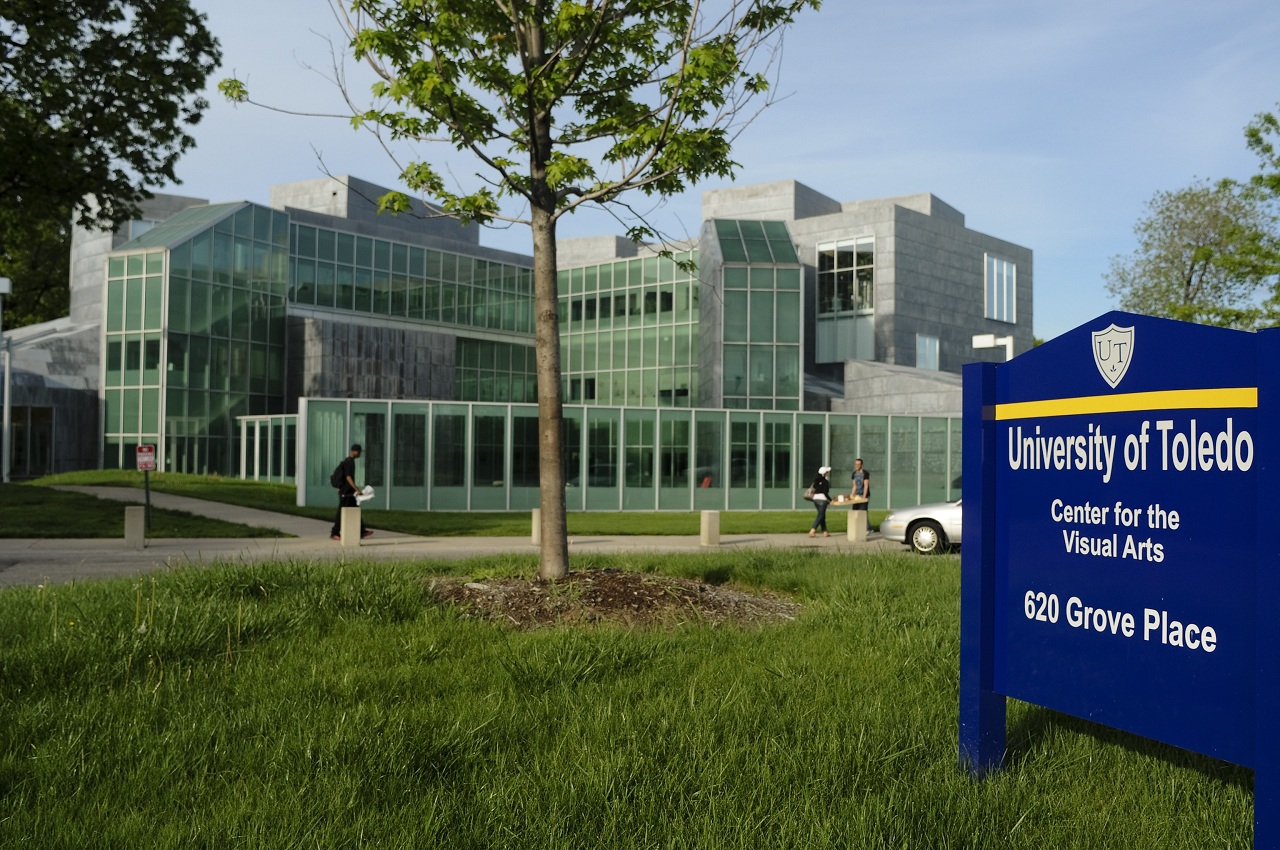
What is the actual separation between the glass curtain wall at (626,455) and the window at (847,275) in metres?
15.4

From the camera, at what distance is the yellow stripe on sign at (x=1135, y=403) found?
3418mm

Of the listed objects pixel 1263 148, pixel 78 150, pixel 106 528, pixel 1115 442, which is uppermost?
pixel 1263 148

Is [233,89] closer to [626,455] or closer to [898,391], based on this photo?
[626,455]

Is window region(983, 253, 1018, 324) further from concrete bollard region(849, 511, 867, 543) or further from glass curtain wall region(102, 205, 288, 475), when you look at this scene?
concrete bollard region(849, 511, 867, 543)

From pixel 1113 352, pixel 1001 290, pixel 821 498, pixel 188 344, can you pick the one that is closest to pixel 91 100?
pixel 821 498

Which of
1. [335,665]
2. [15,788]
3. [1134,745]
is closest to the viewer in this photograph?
[15,788]

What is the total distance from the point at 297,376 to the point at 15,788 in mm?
44314

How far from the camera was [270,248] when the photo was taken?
4562 centimetres

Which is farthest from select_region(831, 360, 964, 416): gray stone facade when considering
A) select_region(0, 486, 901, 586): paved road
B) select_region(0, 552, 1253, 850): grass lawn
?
select_region(0, 552, 1253, 850): grass lawn

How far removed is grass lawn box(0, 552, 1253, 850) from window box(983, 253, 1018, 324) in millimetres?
51955

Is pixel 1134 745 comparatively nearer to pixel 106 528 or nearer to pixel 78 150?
pixel 106 528

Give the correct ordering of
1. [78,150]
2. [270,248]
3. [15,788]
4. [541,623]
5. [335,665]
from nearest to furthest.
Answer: [15,788]
[335,665]
[541,623]
[78,150]
[270,248]

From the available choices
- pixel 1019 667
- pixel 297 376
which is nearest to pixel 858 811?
pixel 1019 667

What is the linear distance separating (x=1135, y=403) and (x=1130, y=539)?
19.0 inches
